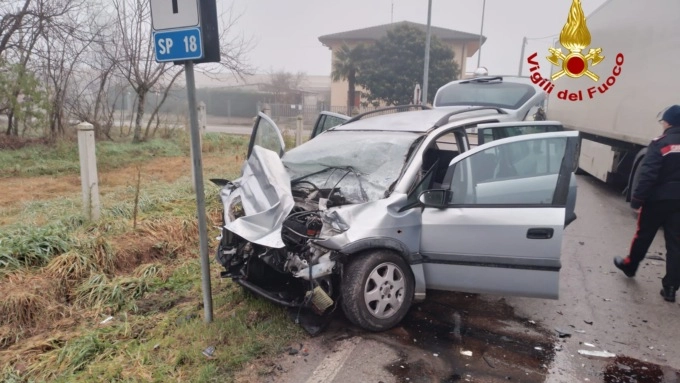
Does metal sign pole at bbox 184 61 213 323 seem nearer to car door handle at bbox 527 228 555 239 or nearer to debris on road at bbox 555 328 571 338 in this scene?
car door handle at bbox 527 228 555 239

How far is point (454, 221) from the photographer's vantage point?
11.4 ft

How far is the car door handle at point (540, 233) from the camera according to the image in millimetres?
3336

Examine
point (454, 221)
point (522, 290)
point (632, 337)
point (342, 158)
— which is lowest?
point (632, 337)

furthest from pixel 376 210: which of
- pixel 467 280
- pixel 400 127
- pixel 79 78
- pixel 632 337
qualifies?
pixel 79 78

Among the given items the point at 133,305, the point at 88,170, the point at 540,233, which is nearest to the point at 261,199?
the point at 133,305

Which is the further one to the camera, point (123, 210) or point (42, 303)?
point (123, 210)

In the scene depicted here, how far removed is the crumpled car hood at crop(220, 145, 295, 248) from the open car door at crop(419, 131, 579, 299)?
1154 millimetres

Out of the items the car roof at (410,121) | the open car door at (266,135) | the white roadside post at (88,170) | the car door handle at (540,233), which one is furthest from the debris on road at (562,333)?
the white roadside post at (88,170)

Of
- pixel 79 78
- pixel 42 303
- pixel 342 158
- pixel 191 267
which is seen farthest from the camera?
pixel 79 78

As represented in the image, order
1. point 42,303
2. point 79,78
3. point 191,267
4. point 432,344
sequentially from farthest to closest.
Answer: point 79,78
point 191,267
point 42,303
point 432,344

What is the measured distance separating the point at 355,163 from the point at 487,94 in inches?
210

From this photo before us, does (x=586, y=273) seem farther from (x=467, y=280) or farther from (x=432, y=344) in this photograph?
(x=432, y=344)

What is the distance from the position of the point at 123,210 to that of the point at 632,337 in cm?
556

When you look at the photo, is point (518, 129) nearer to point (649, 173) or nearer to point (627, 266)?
Answer: point (649, 173)
